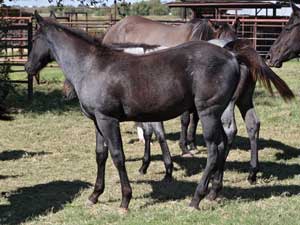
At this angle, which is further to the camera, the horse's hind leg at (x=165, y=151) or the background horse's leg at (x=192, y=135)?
the background horse's leg at (x=192, y=135)

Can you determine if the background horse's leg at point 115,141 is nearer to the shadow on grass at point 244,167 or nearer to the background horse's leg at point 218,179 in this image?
the background horse's leg at point 218,179

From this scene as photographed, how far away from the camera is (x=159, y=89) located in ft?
19.6

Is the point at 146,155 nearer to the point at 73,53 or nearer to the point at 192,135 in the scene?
the point at 192,135

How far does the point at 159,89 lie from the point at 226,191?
1.72 metres

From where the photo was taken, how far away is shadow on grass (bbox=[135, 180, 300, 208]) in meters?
6.68

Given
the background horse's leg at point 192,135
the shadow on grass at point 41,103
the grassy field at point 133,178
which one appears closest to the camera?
the grassy field at point 133,178

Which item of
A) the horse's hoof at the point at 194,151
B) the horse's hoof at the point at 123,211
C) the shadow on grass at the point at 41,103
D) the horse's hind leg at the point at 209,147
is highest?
the horse's hind leg at the point at 209,147

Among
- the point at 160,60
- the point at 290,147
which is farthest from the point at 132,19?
the point at 160,60

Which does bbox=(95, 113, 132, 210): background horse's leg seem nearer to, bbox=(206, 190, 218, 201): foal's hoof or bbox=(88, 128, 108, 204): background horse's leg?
bbox=(88, 128, 108, 204): background horse's leg

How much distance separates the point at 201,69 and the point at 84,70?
1.23 metres

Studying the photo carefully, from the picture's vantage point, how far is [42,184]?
7.45 metres

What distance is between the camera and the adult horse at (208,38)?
659cm

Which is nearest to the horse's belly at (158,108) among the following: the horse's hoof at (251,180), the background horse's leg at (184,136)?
the horse's hoof at (251,180)

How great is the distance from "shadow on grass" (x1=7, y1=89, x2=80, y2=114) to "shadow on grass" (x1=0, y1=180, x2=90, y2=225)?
5880 millimetres
